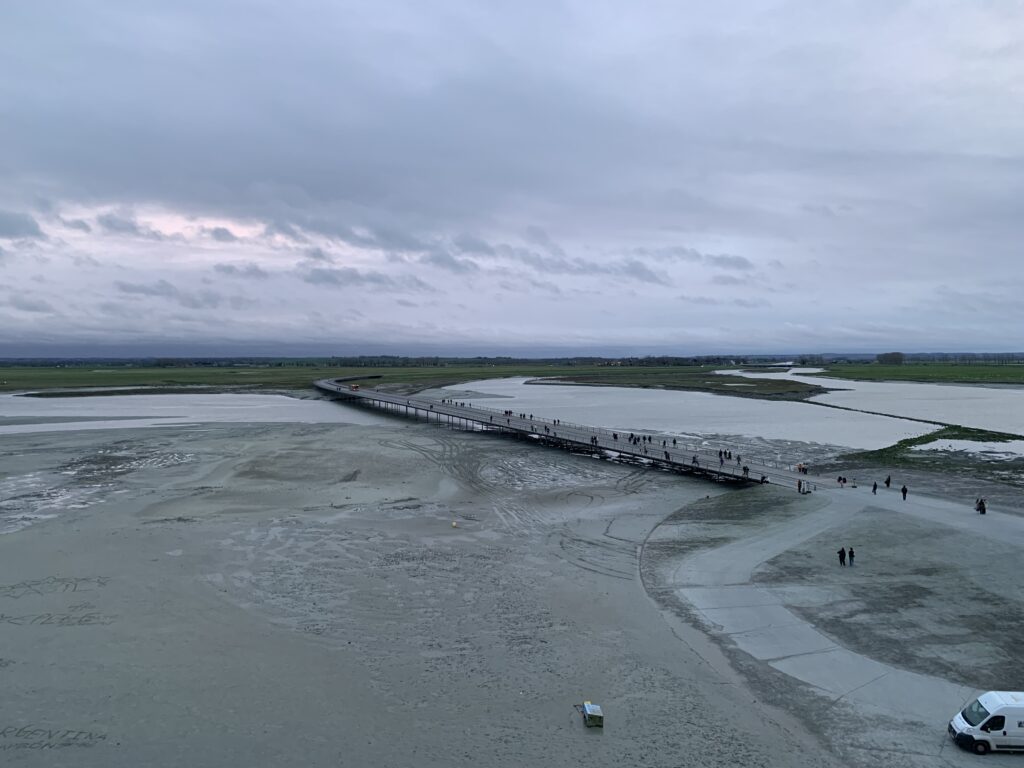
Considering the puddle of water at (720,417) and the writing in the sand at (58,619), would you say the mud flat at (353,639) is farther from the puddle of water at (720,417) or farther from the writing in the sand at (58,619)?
the puddle of water at (720,417)

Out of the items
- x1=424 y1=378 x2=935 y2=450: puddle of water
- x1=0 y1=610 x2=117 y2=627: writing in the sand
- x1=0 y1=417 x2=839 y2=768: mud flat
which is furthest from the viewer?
x1=424 y1=378 x2=935 y2=450: puddle of water

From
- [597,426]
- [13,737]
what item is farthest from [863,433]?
[13,737]

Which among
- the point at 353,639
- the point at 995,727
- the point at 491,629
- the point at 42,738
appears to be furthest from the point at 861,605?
the point at 42,738

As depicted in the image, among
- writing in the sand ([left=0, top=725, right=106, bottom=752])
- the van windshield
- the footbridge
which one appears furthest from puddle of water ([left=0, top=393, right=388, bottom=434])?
the van windshield

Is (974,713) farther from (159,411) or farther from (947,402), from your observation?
(947,402)

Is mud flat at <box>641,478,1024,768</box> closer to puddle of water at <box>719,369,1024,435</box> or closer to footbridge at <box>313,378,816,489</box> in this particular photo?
footbridge at <box>313,378,816,489</box>

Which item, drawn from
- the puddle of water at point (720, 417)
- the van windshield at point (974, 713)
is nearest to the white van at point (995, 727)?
the van windshield at point (974, 713)

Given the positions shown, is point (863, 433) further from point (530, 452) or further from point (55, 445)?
point (55, 445)
